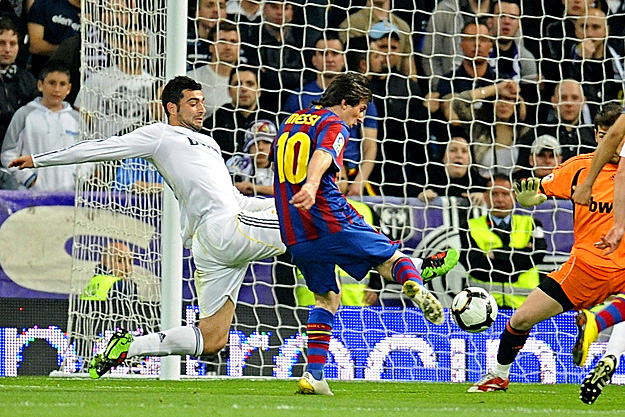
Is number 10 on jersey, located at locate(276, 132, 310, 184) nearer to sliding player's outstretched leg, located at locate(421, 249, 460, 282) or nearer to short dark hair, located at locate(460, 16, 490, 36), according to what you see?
sliding player's outstretched leg, located at locate(421, 249, 460, 282)

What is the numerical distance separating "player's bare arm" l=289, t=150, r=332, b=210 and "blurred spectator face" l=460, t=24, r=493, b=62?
204 inches

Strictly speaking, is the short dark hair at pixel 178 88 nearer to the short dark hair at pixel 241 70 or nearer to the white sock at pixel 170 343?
the white sock at pixel 170 343

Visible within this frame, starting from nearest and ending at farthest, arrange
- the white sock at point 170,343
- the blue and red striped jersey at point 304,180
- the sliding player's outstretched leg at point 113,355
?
the blue and red striped jersey at point 304,180
the sliding player's outstretched leg at point 113,355
the white sock at point 170,343

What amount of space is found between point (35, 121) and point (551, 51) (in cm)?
492

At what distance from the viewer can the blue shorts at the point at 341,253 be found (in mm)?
5816

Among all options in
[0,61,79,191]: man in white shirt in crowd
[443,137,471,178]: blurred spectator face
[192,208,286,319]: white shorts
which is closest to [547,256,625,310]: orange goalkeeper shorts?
[192,208,286,319]: white shorts

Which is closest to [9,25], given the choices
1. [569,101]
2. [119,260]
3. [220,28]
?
[220,28]

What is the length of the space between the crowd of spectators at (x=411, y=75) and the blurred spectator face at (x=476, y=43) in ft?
0.04

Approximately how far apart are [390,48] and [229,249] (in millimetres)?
4453

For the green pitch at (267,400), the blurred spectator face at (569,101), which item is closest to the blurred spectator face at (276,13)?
the blurred spectator face at (569,101)

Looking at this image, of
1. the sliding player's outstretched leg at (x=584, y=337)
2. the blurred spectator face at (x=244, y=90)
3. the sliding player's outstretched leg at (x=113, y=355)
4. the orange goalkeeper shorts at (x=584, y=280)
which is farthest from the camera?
the blurred spectator face at (x=244, y=90)

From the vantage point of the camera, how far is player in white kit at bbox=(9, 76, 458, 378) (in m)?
6.64

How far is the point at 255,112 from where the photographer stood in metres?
10.1

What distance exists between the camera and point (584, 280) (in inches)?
251
